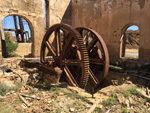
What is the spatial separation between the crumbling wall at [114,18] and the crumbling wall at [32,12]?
2847 millimetres

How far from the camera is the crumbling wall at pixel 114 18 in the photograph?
263 inches

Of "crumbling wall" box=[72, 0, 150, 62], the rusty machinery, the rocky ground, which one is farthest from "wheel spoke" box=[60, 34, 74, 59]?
"crumbling wall" box=[72, 0, 150, 62]

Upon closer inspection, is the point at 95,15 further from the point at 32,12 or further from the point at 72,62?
the point at 72,62

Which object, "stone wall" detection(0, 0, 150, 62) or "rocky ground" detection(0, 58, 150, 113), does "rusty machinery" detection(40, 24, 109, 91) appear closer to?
"rocky ground" detection(0, 58, 150, 113)

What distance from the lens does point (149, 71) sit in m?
6.07

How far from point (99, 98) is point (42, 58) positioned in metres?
3.50

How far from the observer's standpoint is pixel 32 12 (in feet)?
24.2

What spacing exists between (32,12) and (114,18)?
4.77m

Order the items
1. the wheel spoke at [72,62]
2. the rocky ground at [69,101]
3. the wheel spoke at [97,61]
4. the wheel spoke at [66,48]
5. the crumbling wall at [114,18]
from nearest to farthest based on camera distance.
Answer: the rocky ground at [69,101] → the wheel spoke at [72,62] → the wheel spoke at [66,48] → the wheel spoke at [97,61] → the crumbling wall at [114,18]

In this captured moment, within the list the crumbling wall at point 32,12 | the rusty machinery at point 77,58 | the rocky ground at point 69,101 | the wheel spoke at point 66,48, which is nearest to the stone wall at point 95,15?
the crumbling wall at point 32,12

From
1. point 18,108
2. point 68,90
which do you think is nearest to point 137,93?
point 68,90

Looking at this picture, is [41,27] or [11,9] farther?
[41,27]

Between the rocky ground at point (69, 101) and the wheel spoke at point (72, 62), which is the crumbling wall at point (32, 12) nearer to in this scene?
the wheel spoke at point (72, 62)

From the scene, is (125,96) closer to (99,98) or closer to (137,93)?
(137,93)
